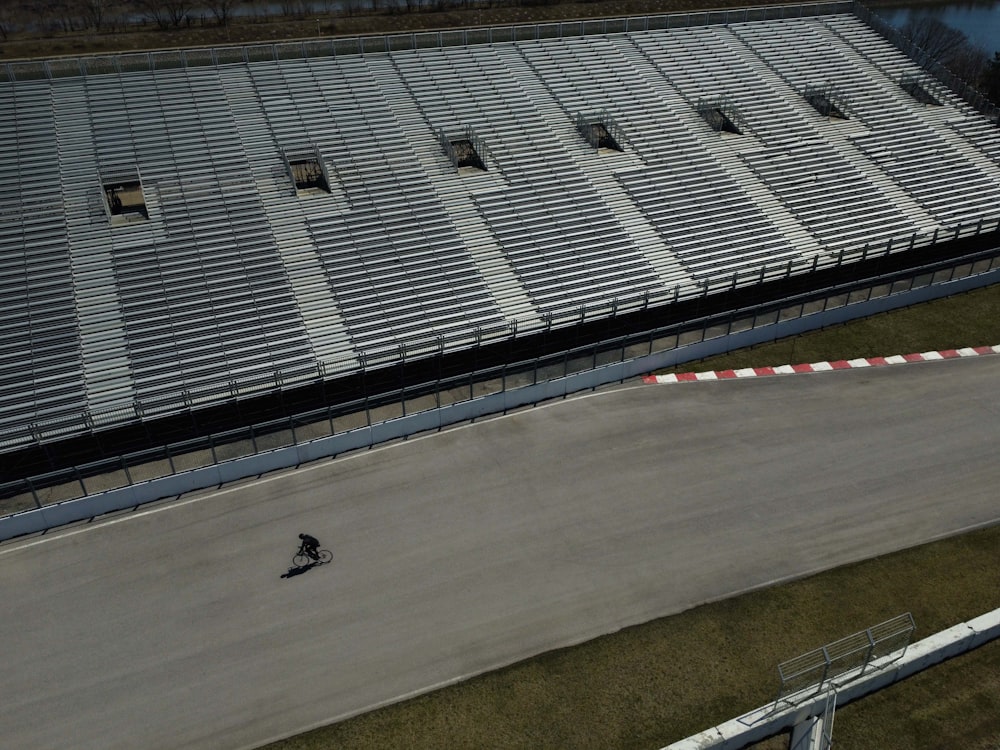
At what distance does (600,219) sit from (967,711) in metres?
20.4

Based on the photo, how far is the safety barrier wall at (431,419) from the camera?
67.9 feet

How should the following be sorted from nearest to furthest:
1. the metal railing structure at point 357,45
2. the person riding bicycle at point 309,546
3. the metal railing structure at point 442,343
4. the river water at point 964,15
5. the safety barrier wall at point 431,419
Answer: the person riding bicycle at point 309,546 < the safety barrier wall at point 431,419 < the metal railing structure at point 442,343 < the metal railing structure at point 357,45 < the river water at point 964,15

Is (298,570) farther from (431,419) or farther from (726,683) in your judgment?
(726,683)

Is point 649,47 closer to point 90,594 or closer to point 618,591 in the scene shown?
point 618,591

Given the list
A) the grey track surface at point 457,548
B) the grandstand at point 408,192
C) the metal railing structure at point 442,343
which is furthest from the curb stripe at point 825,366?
the grandstand at point 408,192

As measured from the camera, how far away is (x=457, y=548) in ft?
65.9

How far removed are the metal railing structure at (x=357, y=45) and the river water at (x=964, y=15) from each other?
38264mm

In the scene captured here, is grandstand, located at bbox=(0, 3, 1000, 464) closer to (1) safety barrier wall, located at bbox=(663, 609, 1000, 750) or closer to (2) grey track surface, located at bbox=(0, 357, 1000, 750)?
(2) grey track surface, located at bbox=(0, 357, 1000, 750)

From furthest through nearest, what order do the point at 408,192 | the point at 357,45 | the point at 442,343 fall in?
the point at 357,45 < the point at 408,192 < the point at 442,343

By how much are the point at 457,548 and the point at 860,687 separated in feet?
32.6

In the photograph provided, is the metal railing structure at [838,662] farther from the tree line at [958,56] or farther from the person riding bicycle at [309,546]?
the tree line at [958,56]

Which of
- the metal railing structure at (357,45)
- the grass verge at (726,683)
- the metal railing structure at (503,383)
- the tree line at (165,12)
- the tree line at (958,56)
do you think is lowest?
the grass verge at (726,683)

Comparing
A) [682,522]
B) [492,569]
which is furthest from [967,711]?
[492,569]

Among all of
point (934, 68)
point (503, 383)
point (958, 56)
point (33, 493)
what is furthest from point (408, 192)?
point (958, 56)
